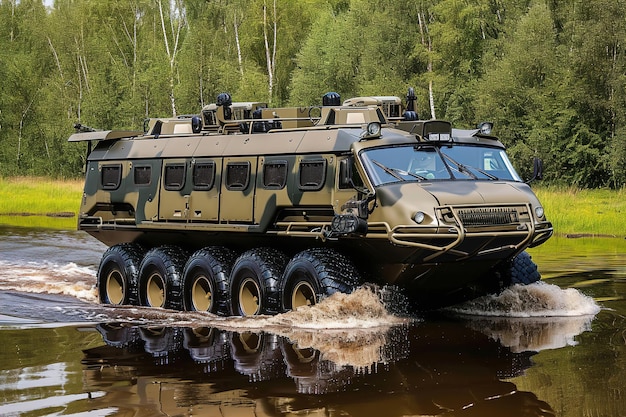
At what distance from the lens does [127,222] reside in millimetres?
17375

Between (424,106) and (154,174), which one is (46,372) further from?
(424,106)

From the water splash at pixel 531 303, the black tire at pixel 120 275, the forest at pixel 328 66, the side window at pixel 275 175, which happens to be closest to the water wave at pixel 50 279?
the black tire at pixel 120 275

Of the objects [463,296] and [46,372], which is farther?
[463,296]

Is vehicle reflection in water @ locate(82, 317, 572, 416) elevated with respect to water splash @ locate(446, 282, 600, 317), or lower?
lower

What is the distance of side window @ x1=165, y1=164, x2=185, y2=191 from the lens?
16.2 meters

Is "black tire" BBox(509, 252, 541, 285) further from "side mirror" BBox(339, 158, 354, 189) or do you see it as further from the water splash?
"side mirror" BBox(339, 158, 354, 189)

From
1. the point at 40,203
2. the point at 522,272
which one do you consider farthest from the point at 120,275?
the point at 40,203

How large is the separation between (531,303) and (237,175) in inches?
163

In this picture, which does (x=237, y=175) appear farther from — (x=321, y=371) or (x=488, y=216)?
(x=321, y=371)

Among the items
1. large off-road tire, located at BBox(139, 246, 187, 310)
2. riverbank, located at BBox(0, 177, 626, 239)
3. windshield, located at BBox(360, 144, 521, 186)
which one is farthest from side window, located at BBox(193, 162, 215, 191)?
riverbank, located at BBox(0, 177, 626, 239)

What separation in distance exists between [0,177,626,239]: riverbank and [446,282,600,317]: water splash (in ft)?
51.3

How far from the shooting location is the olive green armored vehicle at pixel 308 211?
12797 mm

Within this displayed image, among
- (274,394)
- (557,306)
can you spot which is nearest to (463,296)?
(557,306)

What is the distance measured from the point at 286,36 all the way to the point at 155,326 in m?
49.8
